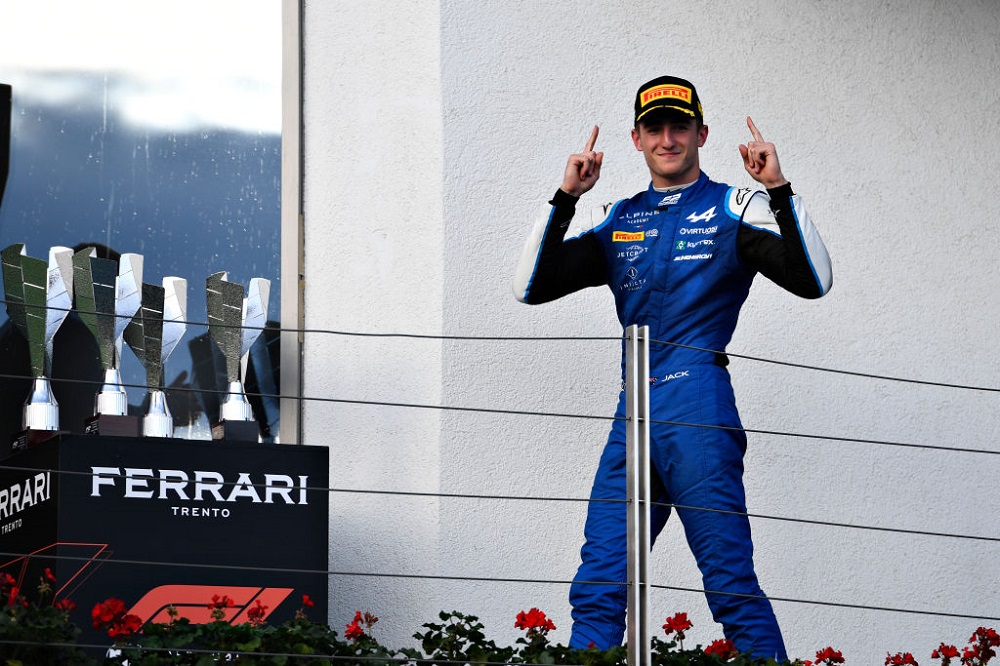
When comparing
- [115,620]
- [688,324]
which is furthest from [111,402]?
[688,324]

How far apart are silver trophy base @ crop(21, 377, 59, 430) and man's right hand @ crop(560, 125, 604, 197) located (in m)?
1.13

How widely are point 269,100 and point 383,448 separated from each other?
A: 0.90 m

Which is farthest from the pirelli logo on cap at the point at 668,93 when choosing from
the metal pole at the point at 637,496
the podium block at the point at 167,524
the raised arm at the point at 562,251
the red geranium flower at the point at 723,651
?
the red geranium flower at the point at 723,651

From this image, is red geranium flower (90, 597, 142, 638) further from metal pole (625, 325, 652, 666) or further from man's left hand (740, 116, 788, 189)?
man's left hand (740, 116, 788, 189)

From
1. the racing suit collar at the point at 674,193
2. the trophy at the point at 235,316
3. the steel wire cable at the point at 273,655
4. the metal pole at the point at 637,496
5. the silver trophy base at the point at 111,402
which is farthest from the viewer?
the trophy at the point at 235,316

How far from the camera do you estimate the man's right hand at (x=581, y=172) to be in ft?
9.70

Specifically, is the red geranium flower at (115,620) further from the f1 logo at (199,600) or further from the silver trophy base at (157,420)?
the silver trophy base at (157,420)

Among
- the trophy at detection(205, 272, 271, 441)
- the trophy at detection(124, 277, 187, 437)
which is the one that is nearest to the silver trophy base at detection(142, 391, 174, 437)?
the trophy at detection(124, 277, 187, 437)

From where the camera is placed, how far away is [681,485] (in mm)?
A: 2865

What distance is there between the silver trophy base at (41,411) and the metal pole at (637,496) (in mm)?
1315

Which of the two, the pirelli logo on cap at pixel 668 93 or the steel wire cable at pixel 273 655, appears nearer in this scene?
the steel wire cable at pixel 273 655

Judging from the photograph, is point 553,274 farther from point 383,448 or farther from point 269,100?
point 269,100

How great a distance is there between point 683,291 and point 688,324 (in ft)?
0.20

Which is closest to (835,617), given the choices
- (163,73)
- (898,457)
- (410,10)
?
(898,457)
